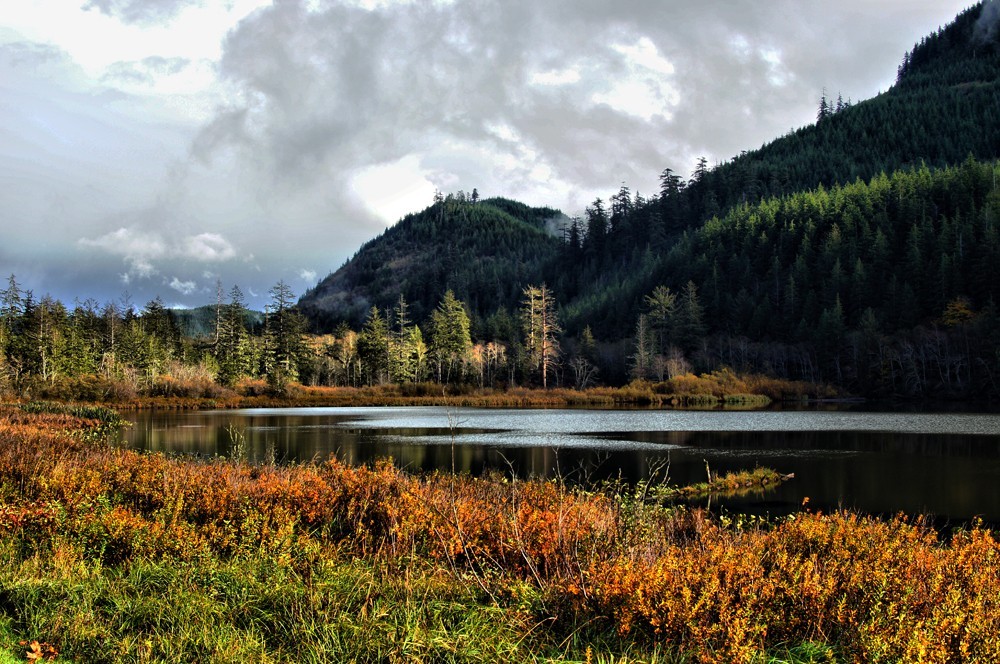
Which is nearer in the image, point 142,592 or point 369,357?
point 142,592

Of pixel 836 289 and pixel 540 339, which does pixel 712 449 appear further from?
pixel 836 289

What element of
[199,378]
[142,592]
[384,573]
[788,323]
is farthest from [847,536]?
[788,323]

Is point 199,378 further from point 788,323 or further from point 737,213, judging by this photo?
point 737,213

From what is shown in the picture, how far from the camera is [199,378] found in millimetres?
79812

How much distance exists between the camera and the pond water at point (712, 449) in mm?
18945

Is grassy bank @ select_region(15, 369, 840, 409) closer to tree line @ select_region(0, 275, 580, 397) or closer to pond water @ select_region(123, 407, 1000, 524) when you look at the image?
tree line @ select_region(0, 275, 580, 397)

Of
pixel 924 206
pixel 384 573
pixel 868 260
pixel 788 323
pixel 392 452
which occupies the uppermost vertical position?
pixel 924 206

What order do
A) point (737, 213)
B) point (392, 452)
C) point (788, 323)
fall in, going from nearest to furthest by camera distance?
point (392, 452), point (788, 323), point (737, 213)

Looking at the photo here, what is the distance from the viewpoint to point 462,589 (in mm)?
6551

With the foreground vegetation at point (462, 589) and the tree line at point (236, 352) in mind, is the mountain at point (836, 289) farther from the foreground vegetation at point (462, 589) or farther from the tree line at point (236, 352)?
the foreground vegetation at point (462, 589)

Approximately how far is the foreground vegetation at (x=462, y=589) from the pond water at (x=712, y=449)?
3.38 meters

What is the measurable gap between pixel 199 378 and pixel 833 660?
8467cm

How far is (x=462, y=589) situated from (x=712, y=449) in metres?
25.5

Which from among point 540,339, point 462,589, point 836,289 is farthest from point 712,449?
point 836,289
